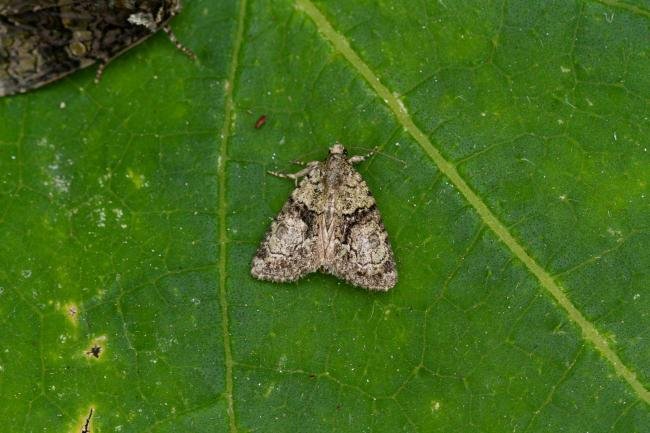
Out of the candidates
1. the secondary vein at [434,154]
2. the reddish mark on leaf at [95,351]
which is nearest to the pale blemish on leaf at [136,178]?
the reddish mark on leaf at [95,351]

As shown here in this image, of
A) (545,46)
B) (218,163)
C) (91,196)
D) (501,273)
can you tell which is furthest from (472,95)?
(91,196)

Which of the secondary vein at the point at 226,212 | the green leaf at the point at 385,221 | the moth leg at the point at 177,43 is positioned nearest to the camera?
the green leaf at the point at 385,221

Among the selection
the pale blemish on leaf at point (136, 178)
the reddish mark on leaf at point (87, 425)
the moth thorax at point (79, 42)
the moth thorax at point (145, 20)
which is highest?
the moth thorax at point (145, 20)

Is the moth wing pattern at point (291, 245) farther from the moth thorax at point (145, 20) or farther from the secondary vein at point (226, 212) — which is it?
A: the moth thorax at point (145, 20)

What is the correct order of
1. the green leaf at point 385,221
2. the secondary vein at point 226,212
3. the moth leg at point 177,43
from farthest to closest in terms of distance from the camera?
the moth leg at point 177,43 → the secondary vein at point 226,212 → the green leaf at point 385,221

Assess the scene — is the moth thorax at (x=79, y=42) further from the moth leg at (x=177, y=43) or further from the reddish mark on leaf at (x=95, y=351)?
the reddish mark on leaf at (x=95, y=351)

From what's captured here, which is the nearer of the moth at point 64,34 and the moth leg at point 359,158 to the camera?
the moth leg at point 359,158

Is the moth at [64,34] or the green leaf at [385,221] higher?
the moth at [64,34]
